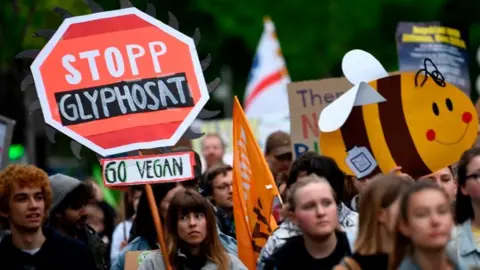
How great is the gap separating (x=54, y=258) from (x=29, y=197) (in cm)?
48

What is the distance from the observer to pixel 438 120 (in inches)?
434

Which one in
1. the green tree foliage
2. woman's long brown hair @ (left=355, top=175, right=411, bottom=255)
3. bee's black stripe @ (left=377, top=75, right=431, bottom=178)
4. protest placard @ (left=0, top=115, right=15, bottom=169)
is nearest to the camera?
Result: woman's long brown hair @ (left=355, top=175, right=411, bottom=255)

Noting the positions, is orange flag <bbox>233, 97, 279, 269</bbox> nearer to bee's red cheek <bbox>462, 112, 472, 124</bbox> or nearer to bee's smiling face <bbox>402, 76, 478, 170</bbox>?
bee's smiling face <bbox>402, 76, 478, 170</bbox>

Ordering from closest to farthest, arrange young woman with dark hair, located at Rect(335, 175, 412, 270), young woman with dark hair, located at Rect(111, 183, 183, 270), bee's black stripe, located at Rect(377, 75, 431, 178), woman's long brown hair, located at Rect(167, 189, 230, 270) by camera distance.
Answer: young woman with dark hair, located at Rect(335, 175, 412, 270), woman's long brown hair, located at Rect(167, 189, 230, 270), bee's black stripe, located at Rect(377, 75, 431, 178), young woman with dark hair, located at Rect(111, 183, 183, 270)

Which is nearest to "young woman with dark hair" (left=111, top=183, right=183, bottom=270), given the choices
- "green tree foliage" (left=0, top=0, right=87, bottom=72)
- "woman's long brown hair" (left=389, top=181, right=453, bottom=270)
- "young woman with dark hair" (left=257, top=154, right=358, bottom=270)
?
"young woman with dark hair" (left=257, top=154, right=358, bottom=270)

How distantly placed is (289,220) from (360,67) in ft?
6.81

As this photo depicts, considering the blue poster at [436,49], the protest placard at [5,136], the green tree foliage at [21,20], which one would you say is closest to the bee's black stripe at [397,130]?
the blue poster at [436,49]

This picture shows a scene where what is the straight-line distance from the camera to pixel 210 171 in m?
12.7

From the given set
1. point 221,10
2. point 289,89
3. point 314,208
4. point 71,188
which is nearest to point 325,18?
Result: point 221,10

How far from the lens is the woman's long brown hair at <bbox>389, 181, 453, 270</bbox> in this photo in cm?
762

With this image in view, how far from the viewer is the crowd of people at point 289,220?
25.2 ft

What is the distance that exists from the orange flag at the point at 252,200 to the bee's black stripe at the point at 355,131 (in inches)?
21.4

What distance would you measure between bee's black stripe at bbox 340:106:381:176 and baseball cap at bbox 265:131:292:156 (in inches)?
84.2

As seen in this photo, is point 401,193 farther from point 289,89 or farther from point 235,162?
point 289,89
